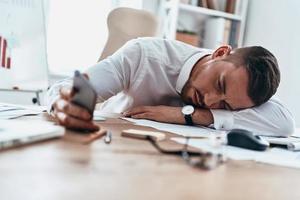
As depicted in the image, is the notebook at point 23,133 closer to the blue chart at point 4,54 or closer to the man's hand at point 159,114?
Answer: the man's hand at point 159,114

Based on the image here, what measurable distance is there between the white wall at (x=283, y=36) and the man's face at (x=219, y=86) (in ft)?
4.86

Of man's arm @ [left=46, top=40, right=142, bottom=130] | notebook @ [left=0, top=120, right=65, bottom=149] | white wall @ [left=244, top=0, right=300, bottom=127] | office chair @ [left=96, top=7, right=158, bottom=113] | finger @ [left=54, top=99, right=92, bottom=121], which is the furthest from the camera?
white wall @ [left=244, top=0, right=300, bottom=127]

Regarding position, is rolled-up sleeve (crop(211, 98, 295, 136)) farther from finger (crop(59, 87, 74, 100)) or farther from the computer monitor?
the computer monitor

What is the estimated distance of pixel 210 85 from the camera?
3.69 feet

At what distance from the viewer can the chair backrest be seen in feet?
6.74

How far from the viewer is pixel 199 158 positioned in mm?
619

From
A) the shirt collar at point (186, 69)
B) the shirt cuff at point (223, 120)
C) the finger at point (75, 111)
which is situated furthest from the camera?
the shirt collar at point (186, 69)

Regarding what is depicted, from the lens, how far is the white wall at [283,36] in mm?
2479

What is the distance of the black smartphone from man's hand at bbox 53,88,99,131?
0.03ft

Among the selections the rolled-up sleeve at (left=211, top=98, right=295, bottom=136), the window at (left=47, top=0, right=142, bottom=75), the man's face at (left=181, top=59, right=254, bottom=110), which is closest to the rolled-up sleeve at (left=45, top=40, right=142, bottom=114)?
the man's face at (left=181, top=59, right=254, bottom=110)

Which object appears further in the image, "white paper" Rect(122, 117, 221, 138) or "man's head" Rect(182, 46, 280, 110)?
"man's head" Rect(182, 46, 280, 110)

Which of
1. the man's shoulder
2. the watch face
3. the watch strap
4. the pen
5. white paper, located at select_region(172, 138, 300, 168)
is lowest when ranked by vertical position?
the watch strap

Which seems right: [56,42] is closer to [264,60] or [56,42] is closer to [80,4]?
[80,4]

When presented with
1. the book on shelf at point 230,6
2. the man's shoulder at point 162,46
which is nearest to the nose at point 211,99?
the man's shoulder at point 162,46
